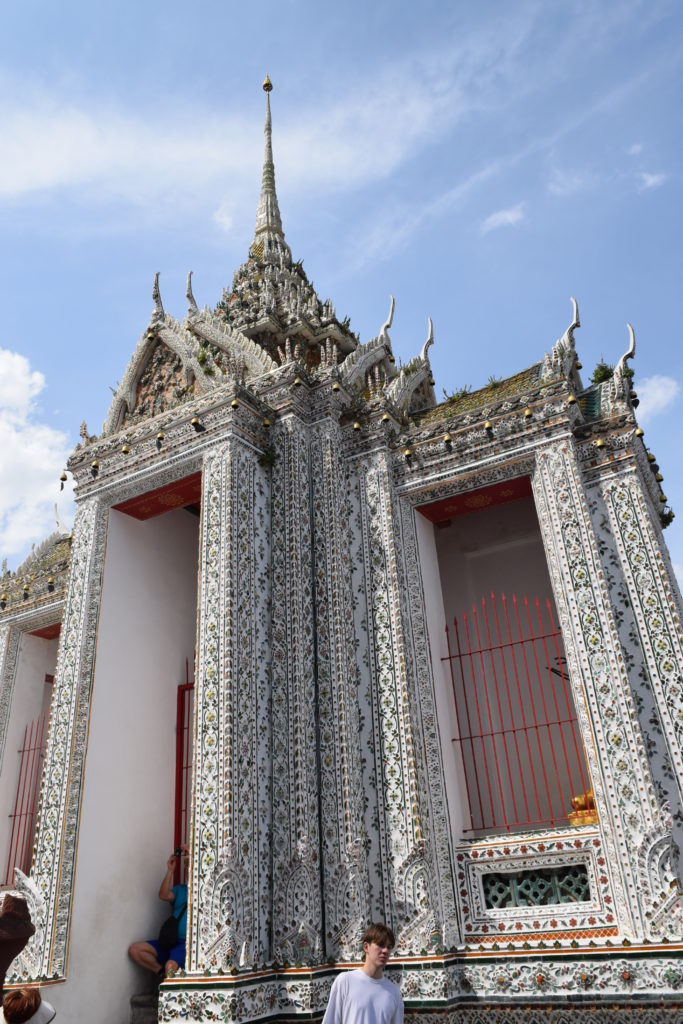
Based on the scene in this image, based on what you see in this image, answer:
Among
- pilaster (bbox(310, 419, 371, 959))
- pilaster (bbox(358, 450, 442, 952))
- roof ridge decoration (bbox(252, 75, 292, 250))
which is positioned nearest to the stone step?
pilaster (bbox(310, 419, 371, 959))

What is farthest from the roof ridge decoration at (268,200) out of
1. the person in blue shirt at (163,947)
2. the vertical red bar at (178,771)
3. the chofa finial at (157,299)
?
the person in blue shirt at (163,947)

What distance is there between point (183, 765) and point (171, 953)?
1920 millimetres

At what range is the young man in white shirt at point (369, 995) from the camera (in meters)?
3.61

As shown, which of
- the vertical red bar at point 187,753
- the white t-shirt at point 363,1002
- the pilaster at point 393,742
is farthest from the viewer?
the vertical red bar at point 187,753

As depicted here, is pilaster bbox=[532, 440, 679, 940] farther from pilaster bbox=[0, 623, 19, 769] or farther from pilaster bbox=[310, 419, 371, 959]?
pilaster bbox=[0, 623, 19, 769]

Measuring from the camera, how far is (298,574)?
7344mm

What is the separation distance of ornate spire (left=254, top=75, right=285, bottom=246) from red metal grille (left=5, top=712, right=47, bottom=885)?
8.64 metres

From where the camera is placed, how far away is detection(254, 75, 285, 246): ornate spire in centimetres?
1359

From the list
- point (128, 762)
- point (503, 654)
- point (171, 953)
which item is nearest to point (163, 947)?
point (171, 953)

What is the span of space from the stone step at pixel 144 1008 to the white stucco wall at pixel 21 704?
3.67m

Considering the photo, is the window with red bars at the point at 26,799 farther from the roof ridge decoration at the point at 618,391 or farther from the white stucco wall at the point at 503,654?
the roof ridge decoration at the point at 618,391

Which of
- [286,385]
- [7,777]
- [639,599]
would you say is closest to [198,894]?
[639,599]

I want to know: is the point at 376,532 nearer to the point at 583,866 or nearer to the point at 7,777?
the point at 583,866

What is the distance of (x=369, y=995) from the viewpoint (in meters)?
3.65
